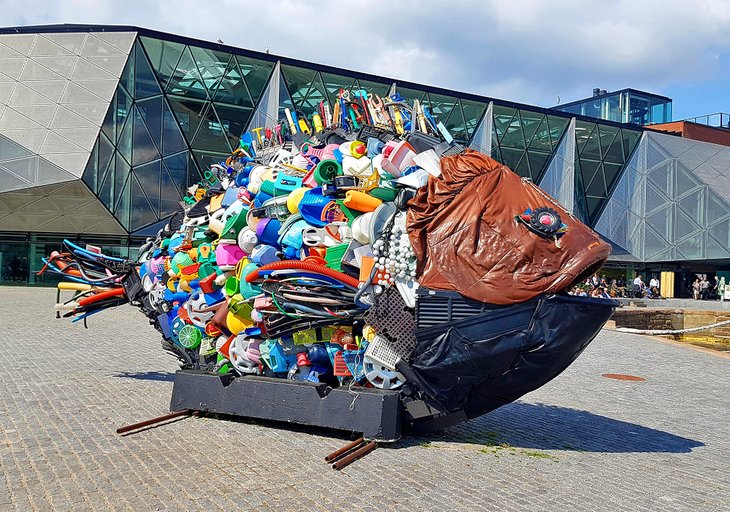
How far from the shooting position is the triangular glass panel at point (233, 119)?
86.1 feet

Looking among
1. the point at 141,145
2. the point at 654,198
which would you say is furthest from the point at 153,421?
the point at 654,198

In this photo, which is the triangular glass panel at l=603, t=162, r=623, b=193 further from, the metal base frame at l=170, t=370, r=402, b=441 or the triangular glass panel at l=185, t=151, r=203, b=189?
the metal base frame at l=170, t=370, r=402, b=441

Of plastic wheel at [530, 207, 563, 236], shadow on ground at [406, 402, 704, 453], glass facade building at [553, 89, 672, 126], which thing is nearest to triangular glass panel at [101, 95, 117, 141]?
shadow on ground at [406, 402, 704, 453]

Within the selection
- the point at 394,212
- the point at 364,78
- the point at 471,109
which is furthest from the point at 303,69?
the point at 394,212

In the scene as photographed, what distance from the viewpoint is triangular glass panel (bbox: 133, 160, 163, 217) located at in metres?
25.0

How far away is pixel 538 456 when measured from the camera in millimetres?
5984

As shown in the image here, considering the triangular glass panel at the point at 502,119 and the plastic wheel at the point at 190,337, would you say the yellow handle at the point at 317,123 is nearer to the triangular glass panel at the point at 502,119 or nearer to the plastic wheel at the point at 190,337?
the plastic wheel at the point at 190,337

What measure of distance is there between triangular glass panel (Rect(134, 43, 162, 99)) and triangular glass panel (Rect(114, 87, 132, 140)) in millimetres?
385

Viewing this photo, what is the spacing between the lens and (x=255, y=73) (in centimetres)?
2631

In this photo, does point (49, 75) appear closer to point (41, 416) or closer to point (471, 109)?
point (471, 109)

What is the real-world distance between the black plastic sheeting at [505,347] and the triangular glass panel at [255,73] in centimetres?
2242

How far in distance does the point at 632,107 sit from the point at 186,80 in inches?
1194

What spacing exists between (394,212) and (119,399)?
4.06 meters

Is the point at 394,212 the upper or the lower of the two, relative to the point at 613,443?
upper
